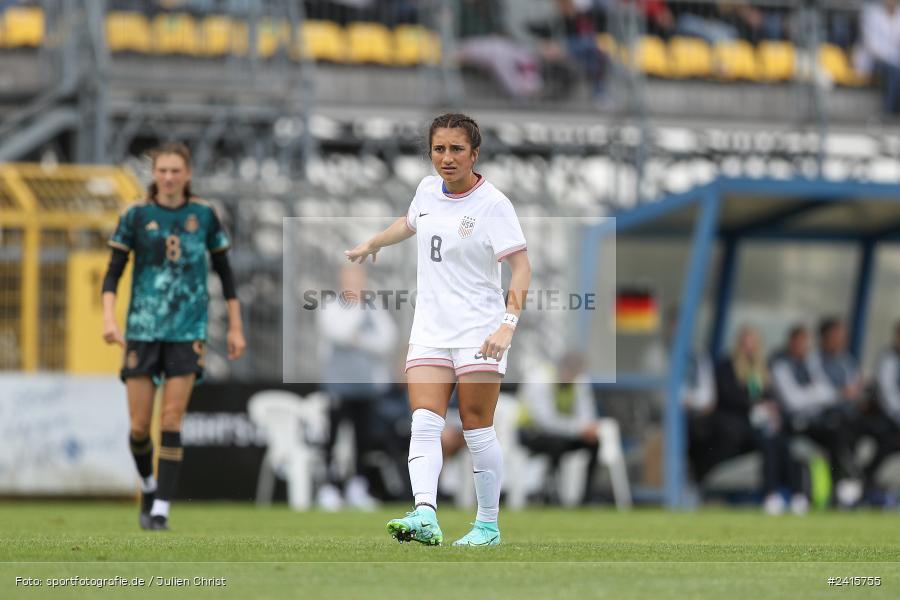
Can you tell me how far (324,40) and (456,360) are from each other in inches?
675

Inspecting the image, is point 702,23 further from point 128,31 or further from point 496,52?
point 128,31

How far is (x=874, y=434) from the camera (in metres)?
19.9

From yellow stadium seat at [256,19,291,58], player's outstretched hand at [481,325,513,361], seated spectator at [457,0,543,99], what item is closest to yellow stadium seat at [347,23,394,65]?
seated spectator at [457,0,543,99]

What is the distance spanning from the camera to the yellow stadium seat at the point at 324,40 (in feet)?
82.1

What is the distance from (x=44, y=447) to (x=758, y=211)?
8026 mm

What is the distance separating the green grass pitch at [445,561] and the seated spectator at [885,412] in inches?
290

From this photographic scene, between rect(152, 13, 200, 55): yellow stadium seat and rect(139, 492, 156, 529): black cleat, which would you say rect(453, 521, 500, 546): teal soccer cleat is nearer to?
→ rect(139, 492, 156, 529): black cleat

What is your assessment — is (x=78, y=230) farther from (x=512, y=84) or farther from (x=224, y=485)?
(x=512, y=84)

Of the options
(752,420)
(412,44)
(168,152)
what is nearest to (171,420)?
(168,152)

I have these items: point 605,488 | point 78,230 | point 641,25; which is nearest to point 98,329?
point 78,230

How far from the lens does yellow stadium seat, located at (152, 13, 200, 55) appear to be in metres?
23.2

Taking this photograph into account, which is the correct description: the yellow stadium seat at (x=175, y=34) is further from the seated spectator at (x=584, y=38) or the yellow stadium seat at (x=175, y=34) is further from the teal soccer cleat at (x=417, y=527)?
the teal soccer cleat at (x=417, y=527)

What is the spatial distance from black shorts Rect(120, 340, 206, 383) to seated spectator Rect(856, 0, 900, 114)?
1819cm

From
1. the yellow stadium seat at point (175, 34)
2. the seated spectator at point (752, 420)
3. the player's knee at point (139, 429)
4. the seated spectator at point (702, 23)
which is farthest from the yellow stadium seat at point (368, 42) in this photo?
the player's knee at point (139, 429)
